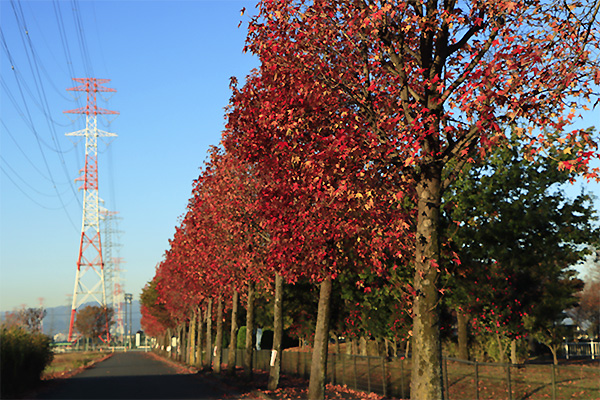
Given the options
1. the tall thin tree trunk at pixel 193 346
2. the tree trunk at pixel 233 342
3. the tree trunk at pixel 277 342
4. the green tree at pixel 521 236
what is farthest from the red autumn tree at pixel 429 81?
the tall thin tree trunk at pixel 193 346

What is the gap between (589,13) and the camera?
12.1 meters

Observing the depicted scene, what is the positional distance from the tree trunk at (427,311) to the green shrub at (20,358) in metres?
18.0

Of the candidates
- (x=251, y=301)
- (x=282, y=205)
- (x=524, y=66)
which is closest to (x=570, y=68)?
(x=524, y=66)

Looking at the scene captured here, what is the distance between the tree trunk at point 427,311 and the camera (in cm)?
1144

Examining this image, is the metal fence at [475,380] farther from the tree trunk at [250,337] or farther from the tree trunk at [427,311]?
the tree trunk at [427,311]

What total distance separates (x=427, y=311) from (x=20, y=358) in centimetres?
2041

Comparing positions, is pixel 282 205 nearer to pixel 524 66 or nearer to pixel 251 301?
pixel 524 66

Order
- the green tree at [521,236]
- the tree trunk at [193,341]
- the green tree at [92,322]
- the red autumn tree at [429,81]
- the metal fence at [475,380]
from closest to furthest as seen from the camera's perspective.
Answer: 1. the red autumn tree at [429,81]
2. the metal fence at [475,380]
3. the green tree at [521,236]
4. the tree trunk at [193,341]
5. the green tree at [92,322]

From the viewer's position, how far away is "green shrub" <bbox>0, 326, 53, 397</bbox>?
25234 millimetres

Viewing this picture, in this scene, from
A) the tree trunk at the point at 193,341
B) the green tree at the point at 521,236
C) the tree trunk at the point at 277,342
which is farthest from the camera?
the tree trunk at the point at 193,341

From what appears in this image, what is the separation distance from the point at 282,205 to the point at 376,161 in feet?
15.2

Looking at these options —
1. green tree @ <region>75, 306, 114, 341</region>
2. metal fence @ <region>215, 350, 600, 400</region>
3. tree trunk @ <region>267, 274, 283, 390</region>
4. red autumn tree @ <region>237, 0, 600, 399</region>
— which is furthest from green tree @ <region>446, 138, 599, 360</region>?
green tree @ <region>75, 306, 114, 341</region>

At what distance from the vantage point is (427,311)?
456 inches

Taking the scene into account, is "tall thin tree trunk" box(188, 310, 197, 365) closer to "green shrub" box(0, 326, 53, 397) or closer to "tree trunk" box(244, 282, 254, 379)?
"green shrub" box(0, 326, 53, 397)
